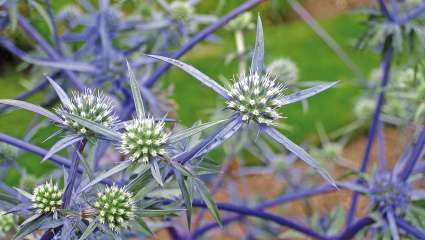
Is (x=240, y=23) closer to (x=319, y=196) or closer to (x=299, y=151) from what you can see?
(x=299, y=151)

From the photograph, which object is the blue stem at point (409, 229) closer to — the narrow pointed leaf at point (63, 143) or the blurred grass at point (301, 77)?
the narrow pointed leaf at point (63, 143)

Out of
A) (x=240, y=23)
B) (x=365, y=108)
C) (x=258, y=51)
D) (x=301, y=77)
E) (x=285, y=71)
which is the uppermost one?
(x=301, y=77)

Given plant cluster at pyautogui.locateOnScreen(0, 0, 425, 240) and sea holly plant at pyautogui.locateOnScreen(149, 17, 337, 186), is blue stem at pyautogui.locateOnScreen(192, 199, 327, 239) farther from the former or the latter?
sea holly plant at pyautogui.locateOnScreen(149, 17, 337, 186)

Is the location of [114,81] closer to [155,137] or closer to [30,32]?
[30,32]

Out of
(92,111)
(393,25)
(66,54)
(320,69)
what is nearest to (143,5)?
(66,54)

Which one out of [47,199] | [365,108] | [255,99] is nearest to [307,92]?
[255,99]

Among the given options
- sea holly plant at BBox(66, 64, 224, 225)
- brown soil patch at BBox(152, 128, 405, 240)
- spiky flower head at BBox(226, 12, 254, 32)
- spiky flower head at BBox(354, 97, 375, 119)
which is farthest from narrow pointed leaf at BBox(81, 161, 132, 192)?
brown soil patch at BBox(152, 128, 405, 240)
